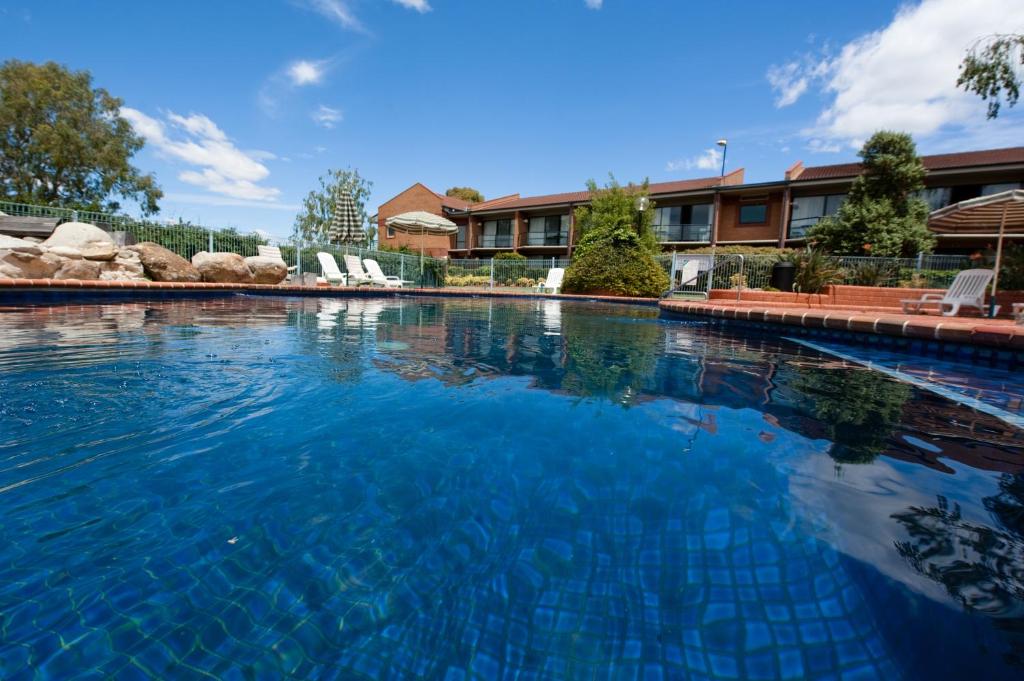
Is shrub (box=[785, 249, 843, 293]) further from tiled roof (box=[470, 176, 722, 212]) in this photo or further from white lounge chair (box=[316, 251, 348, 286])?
tiled roof (box=[470, 176, 722, 212])

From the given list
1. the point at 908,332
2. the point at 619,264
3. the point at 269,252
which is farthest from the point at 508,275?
the point at 908,332

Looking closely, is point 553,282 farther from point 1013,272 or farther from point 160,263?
point 160,263

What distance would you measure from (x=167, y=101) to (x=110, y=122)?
10692 millimetres

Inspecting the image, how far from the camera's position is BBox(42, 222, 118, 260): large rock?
380 inches

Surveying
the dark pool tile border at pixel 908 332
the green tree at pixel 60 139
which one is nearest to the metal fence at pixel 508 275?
the dark pool tile border at pixel 908 332

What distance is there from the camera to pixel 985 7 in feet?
32.6

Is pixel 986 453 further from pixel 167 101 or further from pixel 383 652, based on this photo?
pixel 167 101

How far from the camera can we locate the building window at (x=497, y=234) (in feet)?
109

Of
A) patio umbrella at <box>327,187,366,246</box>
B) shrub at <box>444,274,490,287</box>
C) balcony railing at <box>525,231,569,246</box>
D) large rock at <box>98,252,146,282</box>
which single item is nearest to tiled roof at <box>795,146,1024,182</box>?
balcony railing at <box>525,231,569,246</box>

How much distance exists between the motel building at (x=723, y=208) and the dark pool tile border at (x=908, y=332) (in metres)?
14.4

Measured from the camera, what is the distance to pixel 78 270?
887 cm

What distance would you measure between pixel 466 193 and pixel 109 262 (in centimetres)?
4171

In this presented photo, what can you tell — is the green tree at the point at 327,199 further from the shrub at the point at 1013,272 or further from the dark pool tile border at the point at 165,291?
the shrub at the point at 1013,272

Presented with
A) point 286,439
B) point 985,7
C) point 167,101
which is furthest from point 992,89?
point 167,101
